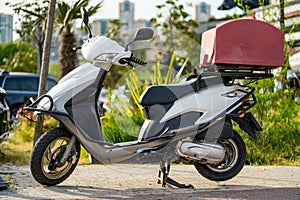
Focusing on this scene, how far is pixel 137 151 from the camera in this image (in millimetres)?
6488

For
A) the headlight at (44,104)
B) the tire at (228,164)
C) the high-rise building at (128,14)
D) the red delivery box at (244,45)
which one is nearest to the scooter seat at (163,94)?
the red delivery box at (244,45)

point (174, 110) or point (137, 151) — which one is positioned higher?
point (174, 110)

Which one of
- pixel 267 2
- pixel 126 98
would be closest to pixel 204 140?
pixel 126 98

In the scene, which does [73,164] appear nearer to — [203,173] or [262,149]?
[203,173]

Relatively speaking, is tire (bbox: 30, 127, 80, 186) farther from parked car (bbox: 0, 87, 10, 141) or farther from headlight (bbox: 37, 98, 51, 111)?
parked car (bbox: 0, 87, 10, 141)

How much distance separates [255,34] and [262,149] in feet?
10.2

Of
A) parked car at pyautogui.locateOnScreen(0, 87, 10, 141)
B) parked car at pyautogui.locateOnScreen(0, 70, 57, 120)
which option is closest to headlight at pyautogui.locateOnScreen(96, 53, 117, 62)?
parked car at pyautogui.locateOnScreen(0, 87, 10, 141)

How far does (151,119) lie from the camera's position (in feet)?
21.6

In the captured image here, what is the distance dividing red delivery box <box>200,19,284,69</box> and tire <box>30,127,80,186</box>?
167 centimetres

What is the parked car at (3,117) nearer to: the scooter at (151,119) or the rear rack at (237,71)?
the scooter at (151,119)

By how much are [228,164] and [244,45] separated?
1.30 m

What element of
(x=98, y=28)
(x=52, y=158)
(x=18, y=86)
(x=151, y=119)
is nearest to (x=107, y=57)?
(x=151, y=119)

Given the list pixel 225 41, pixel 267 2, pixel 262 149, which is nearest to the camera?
pixel 225 41

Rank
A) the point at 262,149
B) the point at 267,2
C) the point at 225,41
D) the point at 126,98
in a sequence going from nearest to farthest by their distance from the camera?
the point at 225,41
the point at 262,149
the point at 126,98
the point at 267,2
